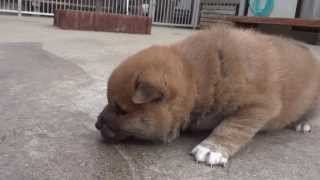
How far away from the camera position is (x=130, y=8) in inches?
415

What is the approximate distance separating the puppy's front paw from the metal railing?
7934 mm

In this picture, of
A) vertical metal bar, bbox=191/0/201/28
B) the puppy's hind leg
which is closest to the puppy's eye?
the puppy's hind leg

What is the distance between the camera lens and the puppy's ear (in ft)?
5.40

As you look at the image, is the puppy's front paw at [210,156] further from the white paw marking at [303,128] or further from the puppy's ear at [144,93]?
the white paw marking at [303,128]

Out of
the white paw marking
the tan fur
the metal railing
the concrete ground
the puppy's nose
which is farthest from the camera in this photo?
the metal railing

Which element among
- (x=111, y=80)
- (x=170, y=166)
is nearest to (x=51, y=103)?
(x=111, y=80)

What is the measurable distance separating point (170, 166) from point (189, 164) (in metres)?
0.09

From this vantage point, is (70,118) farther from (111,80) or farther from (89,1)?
(89,1)

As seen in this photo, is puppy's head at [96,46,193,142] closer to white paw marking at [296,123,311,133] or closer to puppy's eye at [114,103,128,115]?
puppy's eye at [114,103,128,115]

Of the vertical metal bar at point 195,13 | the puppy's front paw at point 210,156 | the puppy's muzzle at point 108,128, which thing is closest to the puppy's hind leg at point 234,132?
the puppy's front paw at point 210,156

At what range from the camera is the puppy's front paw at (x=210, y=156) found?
5.80ft

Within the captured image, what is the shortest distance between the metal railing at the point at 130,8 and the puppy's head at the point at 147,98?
7.83 metres

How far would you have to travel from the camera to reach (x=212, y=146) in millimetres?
1827

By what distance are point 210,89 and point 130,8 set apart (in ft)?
29.4
